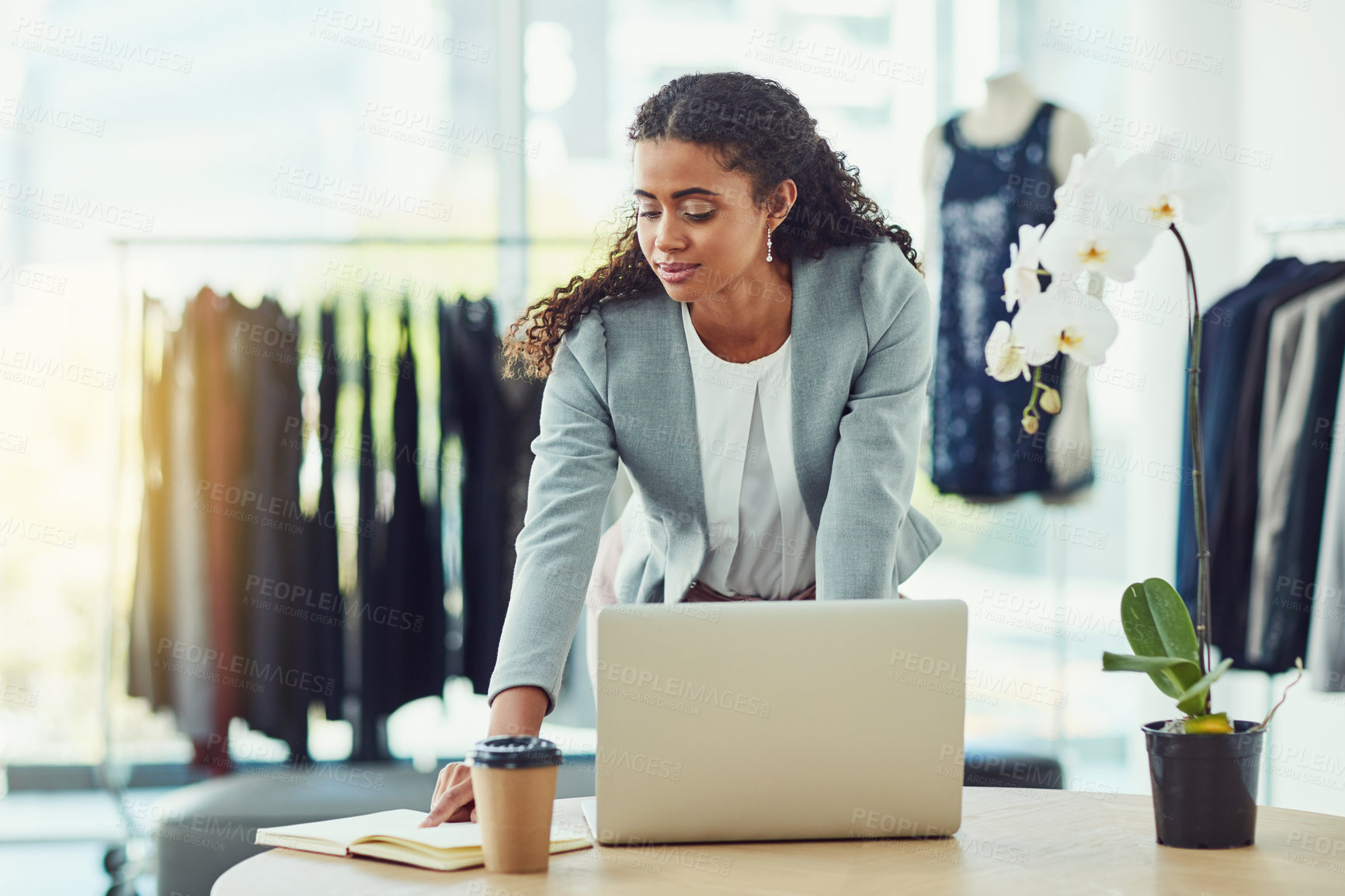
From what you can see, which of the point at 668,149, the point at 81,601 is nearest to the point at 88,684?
the point at 81,601

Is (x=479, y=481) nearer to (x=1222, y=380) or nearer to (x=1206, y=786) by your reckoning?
(x=1222, y=380)

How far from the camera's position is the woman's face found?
1494 millimetres

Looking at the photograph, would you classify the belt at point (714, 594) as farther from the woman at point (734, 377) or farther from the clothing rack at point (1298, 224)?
the clothing rack at point (1298, 224)

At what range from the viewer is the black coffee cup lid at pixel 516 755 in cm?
100

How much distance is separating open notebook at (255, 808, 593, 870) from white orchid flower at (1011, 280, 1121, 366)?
0.61m

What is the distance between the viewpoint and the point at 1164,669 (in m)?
1.13

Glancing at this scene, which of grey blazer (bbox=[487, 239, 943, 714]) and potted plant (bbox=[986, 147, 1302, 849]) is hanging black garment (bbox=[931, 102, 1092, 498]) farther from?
potted plant (bbox=[986, 147, 1302, 849])

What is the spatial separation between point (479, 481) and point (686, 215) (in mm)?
1498

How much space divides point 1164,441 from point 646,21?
1855 mm

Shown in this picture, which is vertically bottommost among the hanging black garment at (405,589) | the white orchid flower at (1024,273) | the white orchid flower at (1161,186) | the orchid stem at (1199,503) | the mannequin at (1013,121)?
the hanging black garment at (405,589)

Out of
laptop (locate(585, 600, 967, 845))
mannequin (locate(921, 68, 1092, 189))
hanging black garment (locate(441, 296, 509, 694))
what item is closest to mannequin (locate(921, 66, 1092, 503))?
mannequin (locate(921, 68, 1092, 189))

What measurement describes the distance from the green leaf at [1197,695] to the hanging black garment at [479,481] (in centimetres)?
193

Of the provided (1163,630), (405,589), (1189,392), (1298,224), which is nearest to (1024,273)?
(1189,392)

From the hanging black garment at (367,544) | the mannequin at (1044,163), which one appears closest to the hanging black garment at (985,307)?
the mannequin at (1044,163)
